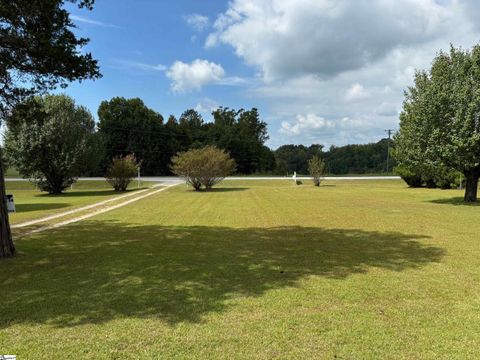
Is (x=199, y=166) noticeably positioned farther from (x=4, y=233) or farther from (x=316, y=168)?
(x=4, y=233)

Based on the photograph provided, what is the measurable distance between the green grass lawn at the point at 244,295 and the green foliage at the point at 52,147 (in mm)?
21763

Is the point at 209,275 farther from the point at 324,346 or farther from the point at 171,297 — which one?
the point at 324,346

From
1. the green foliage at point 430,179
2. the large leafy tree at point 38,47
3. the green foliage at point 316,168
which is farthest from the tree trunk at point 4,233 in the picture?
the green foliage at point 316,168

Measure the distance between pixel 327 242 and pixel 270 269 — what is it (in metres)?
3.02

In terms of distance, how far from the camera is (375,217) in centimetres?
1415

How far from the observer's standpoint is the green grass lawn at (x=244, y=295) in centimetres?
382

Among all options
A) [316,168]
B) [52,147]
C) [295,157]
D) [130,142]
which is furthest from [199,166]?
[295,157]

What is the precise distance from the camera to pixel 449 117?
18250mm

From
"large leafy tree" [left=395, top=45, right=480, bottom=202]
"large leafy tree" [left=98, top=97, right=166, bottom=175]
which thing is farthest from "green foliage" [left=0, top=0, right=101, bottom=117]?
"large leafy tree" [left=98, top=97, right=166, bottom=175]

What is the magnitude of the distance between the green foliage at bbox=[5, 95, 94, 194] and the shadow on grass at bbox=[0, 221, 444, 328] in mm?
21234

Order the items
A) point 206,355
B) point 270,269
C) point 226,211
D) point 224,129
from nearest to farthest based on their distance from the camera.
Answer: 1. point 206,355
2. point 270,269
3. point 226,211
4. point 224,129

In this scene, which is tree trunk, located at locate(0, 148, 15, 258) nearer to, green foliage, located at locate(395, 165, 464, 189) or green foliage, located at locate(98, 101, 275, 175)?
green foliage, located at locate(395, 165, 464, 189)

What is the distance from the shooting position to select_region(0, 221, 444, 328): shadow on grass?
4.90 meters

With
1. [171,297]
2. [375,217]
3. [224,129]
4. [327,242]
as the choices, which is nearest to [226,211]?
[375,217]
